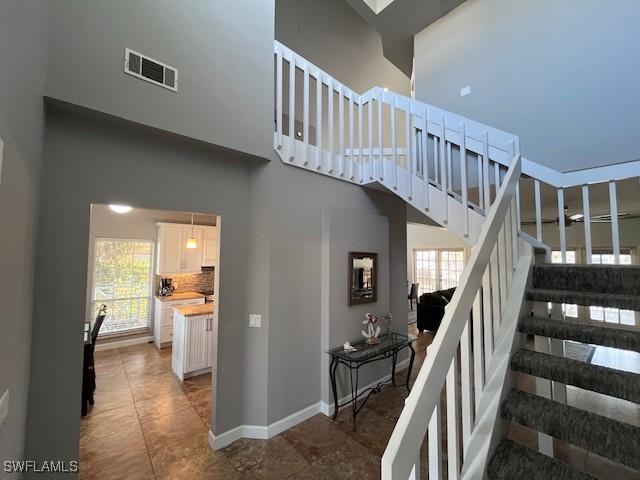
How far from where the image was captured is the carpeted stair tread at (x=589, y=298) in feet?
4.99

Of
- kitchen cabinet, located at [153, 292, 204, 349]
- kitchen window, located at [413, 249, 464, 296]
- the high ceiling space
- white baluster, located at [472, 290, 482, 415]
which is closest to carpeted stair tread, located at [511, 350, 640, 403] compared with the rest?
white baluster, located at [472, 290, 482, 415]

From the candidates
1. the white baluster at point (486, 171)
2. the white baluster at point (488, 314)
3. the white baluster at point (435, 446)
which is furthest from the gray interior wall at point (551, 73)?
the white baluster at point (435, 446)

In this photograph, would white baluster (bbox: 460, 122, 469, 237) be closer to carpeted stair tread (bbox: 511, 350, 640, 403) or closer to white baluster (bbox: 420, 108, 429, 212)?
white baluster (bbox: 420, 108, 429, 212)

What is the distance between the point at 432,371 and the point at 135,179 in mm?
2393

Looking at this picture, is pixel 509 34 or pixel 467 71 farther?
pixel 467 71

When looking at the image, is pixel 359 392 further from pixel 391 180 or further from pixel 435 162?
pixel 435 162

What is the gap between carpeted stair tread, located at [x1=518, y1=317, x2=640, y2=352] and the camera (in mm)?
1379

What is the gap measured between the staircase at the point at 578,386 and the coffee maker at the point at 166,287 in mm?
5773

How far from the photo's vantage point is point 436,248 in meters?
8.99

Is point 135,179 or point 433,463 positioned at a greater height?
point 135,179

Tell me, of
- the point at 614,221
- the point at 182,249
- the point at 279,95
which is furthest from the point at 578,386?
the point at 182,249

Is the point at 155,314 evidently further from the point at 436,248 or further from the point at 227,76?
the point at 436,248

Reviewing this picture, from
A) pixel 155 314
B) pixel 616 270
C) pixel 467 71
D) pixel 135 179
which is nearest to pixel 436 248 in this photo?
pixel 467 71

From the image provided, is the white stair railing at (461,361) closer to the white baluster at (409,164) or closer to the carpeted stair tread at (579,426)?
the carpeted stair tread at (579,426)
